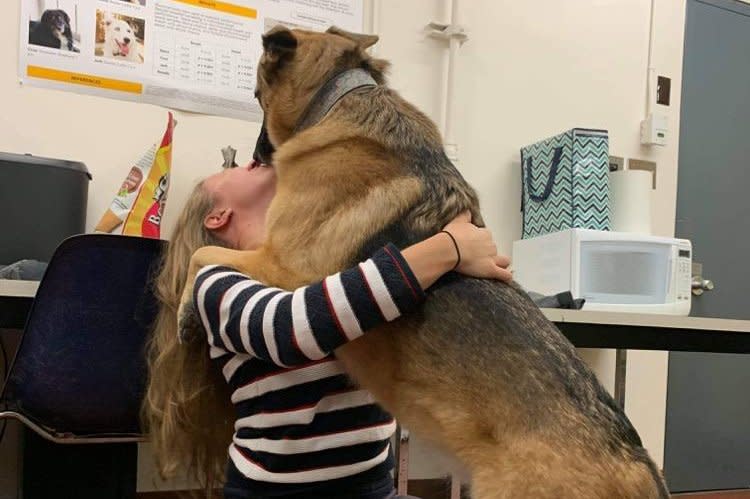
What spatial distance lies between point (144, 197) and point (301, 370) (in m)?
1.20

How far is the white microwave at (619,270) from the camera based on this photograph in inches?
110

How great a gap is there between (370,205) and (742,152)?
3335 millimetres

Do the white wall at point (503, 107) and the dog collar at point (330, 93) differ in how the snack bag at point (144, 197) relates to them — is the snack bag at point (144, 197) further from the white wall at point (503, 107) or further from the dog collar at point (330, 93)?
the dog collar at point (330, 93)

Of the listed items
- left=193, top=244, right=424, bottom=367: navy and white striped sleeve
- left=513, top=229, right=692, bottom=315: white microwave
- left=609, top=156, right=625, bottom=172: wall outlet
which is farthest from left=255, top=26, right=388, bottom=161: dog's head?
left=609, top=156, right=625, bottom=172: wall outlet

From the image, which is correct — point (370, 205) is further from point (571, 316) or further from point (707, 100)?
point (707, 100)

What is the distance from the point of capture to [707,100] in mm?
3785

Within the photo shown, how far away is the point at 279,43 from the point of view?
1536mm

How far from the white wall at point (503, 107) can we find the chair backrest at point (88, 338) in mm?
1037

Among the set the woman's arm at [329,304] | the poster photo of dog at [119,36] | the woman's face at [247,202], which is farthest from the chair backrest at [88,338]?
the poster photo of dog at [119,36]

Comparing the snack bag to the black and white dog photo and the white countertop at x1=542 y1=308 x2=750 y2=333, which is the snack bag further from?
the white countertop at x1=542 y1=308 x2=750 y2=333

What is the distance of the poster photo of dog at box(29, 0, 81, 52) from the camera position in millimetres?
2365

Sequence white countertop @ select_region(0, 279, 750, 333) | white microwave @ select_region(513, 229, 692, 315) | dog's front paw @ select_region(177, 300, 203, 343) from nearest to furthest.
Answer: dog's front paw @ select_region(177, 300, 203, 343) < white countertop @ select_region(0, 279, 750, 333) < white microwave @ select_region(513, 229, 692, 315)

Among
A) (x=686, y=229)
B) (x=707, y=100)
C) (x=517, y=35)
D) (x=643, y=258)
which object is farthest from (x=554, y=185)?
(x=707, y=100)

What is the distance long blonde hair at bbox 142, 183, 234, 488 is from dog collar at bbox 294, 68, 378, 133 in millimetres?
321
